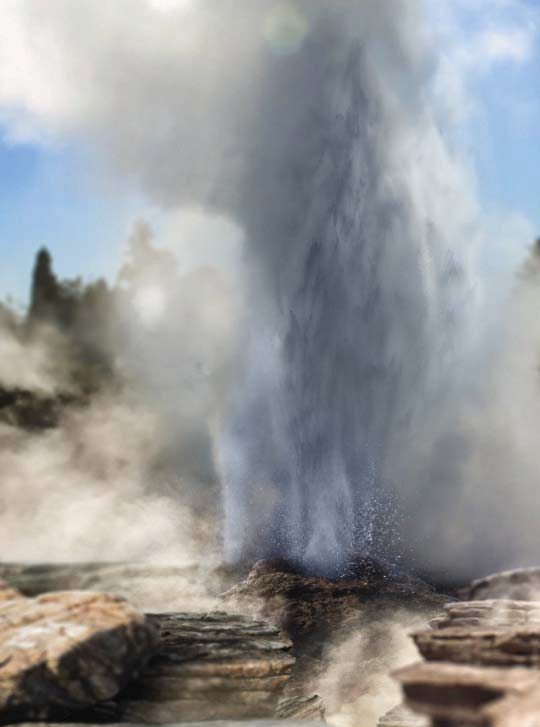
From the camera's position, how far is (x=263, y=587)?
1209 cm

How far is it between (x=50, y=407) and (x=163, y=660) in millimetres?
30559

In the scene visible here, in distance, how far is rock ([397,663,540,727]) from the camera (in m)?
3.60

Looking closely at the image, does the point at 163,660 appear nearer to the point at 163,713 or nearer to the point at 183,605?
the point at 163,713

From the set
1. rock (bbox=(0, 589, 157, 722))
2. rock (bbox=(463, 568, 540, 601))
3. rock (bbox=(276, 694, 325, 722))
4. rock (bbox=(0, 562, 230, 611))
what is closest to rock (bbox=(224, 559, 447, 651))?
rock (bbox=(0, 562, 230, 611))

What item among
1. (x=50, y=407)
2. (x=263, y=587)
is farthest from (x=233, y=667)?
(x=50, y=407)

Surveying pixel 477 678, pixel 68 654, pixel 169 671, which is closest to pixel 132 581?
pixel 169 671

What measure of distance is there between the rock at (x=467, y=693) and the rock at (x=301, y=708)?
4.71 metres

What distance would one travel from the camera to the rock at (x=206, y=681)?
6.36 m

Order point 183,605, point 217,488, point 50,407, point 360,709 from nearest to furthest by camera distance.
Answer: point 360,709, point 183,605, point 217,488, point 50,407

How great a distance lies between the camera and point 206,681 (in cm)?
656

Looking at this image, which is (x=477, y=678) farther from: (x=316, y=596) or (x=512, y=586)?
(x=316, y=596)

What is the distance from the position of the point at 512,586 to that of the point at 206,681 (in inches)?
135

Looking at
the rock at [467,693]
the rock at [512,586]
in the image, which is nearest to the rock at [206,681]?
the rock at [512,586]

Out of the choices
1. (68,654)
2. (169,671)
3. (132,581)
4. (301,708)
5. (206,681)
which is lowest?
(301,708)
